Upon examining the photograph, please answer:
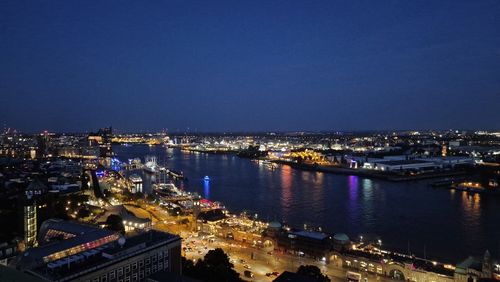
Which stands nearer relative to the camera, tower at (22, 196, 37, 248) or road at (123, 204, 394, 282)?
road at (123, 204, 394, 282)

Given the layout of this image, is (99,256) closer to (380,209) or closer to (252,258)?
(252,258)

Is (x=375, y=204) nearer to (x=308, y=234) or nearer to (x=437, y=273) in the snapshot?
(x=308, y=234)

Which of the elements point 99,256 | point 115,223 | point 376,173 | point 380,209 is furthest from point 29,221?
point 376,173

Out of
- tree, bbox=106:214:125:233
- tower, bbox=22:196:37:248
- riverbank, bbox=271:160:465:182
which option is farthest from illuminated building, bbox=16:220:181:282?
riverbank, bbox=271:160:465:182

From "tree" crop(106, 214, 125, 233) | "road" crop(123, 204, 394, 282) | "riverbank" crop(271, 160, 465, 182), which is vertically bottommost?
"riverbank" crop(271, 160, 465, 182)

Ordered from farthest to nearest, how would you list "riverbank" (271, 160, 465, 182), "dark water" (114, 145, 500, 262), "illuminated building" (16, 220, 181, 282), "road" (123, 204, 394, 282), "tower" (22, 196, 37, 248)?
"riverbank" (271, 160, 465, 182), "dark water" (114, 145, 500, 262), "tower" (22, 196, 37, 248), "road" (123, 204, 394, 282), "illuminated building" (16, 220, 181, 282)

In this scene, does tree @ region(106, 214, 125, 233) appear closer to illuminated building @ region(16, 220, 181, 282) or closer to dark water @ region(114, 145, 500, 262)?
illuminated building @ region(16, 220, 181, 282)

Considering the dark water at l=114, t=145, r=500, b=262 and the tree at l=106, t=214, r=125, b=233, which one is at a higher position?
the tree at l=106, t=214, r=125, b=233

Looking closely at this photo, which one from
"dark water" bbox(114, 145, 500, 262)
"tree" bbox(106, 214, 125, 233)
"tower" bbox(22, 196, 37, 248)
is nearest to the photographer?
"tower" bbox(22, 196, 37, 248)

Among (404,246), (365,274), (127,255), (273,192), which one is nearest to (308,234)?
(365,274)

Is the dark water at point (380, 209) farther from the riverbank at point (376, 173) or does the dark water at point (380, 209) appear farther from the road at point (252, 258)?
the road at point (252, 258)
